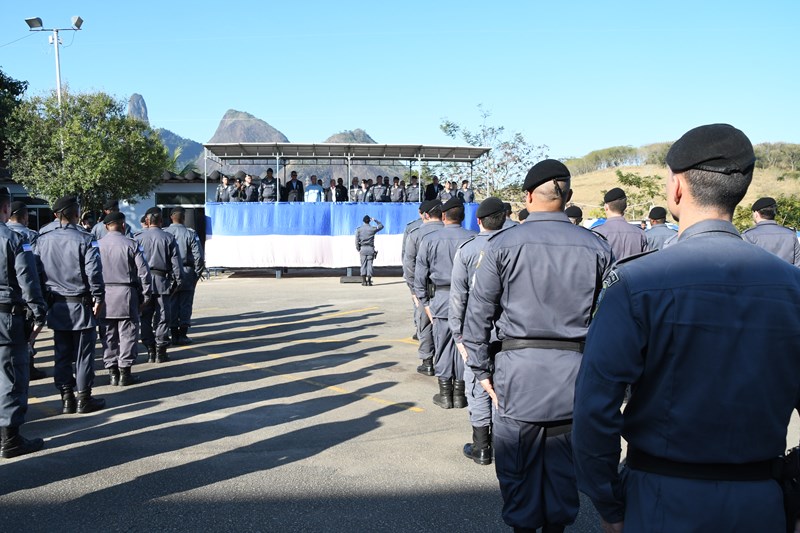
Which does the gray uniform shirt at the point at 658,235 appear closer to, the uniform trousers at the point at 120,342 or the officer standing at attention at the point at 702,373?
the uniform trousers at the point at 120,342

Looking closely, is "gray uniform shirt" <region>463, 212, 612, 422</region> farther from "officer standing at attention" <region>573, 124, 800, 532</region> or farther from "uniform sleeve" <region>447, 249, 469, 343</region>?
"officer standing at attention" <region>573, 124, 800, 532</region>

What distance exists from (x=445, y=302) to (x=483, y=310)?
3.09 meters

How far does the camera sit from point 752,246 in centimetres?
194

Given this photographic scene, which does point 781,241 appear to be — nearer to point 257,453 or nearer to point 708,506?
point 257,453

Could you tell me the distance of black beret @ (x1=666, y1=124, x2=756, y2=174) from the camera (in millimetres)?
1918

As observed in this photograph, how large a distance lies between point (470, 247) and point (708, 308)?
350 cm

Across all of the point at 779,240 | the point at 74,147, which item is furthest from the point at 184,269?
the point at 74,147

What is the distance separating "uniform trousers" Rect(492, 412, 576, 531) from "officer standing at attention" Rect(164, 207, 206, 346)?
787 cm

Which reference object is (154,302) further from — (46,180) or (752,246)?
(46,180)

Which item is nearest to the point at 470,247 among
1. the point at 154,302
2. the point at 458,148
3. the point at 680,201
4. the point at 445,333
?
the point at 445,333

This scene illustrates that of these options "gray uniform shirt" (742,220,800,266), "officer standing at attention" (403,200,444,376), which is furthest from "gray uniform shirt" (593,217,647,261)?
"officer standing at attention" (403,200,444,376)

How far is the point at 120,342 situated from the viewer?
25.7 feet

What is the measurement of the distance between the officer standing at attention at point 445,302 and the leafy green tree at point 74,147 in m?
20.3

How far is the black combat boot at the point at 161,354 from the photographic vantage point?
897cm
